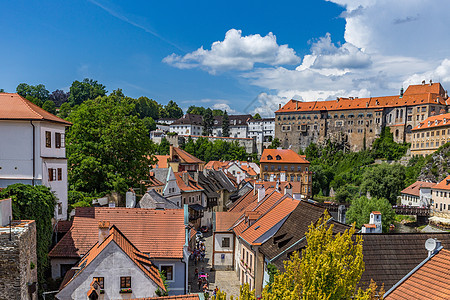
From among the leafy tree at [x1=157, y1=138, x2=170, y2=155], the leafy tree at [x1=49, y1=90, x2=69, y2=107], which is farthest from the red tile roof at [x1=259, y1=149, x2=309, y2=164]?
the leafy tree at [x1=49, y1=90, x2=69, y2=107]

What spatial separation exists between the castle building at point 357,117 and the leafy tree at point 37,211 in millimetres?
109483

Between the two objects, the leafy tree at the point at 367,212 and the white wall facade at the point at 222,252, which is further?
the leafy tree at the point at 367,212

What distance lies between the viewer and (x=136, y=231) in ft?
60.1

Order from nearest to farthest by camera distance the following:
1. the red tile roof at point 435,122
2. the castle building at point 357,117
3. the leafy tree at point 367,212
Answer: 1. the leafy tree at point 367,212
2. the red tile roof at point 435,122
3. the castle building at point 357,117

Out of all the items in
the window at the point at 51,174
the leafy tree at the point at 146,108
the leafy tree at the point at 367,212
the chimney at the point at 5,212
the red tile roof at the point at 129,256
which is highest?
the leafy tree at the point at 146,108

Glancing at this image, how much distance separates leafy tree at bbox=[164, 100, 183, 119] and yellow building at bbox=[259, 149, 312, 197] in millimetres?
95006

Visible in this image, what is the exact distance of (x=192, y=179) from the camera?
48.7 metres

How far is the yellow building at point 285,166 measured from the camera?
264ft

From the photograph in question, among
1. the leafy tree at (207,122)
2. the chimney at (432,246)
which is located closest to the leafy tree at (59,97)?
the leafy tree at (207,122)

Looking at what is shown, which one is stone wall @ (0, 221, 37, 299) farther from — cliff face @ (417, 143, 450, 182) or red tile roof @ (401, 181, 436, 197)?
cliff face @ (417, 143, 450, 182)

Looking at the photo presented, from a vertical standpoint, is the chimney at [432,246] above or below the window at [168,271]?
above

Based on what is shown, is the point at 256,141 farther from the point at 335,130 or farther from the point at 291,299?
the point at 291,299

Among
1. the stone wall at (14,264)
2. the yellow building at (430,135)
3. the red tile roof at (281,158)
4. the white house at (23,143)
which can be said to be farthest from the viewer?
the yellow building at (430,135)

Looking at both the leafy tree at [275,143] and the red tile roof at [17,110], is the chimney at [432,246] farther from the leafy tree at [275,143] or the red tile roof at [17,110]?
the leafy tree at [275,143]
